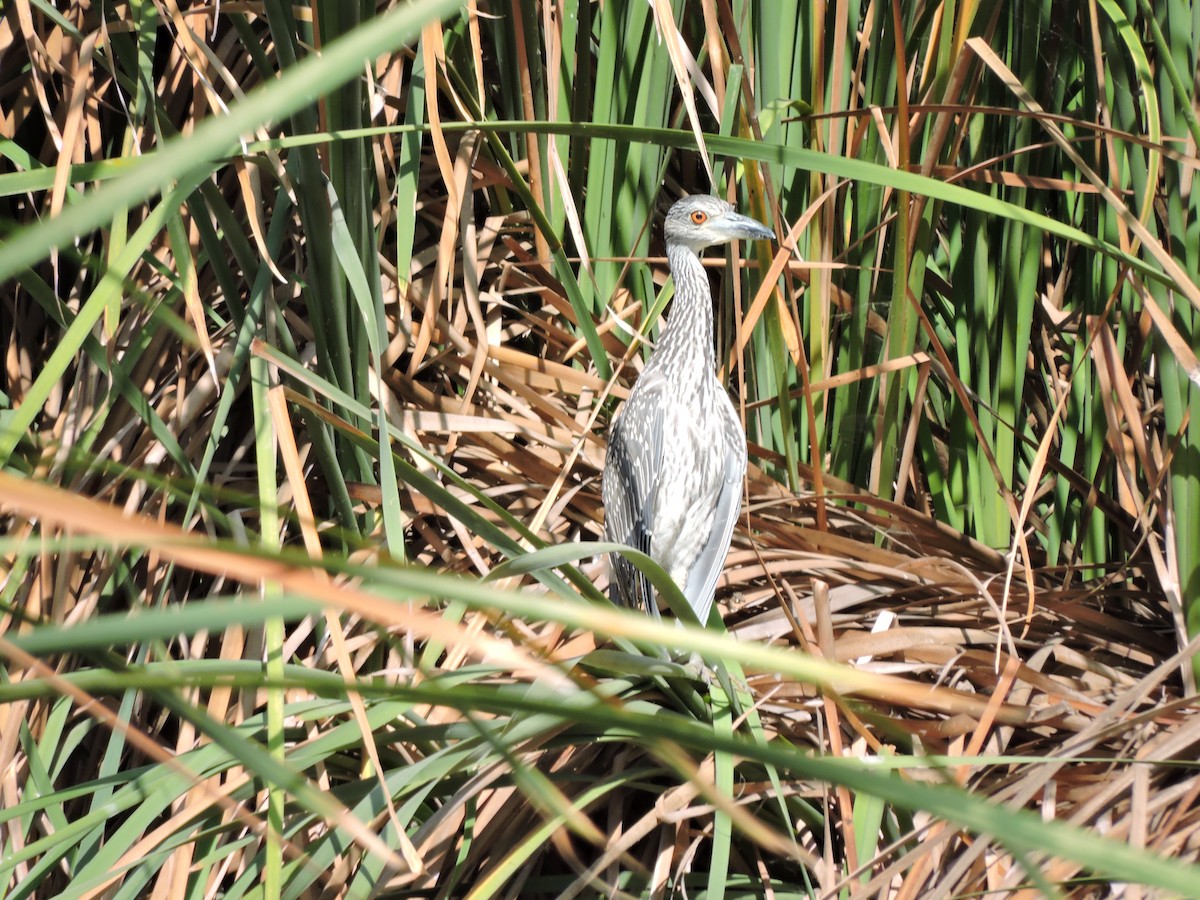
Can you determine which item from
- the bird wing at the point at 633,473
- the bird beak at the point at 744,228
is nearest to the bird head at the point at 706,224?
the bird beak at the point at 744,228

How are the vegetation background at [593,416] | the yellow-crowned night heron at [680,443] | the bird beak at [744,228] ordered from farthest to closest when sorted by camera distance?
1. the yellow-crowned night heron at [680,443]
2. the bird beak at [744,228]
3. the vegetation background at [593,416]

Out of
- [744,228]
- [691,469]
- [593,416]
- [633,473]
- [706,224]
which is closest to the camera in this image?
[593,416]

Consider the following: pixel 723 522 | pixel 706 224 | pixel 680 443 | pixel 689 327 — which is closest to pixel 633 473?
pixel 680 443

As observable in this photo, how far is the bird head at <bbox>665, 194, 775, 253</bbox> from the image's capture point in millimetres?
2223

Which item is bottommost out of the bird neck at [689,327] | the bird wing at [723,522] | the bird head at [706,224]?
the bird wing at [723,522]

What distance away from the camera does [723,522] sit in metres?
2.39

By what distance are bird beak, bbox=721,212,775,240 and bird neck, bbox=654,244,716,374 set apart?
322mm

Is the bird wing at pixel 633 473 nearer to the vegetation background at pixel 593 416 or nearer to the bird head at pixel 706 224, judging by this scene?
the vegetation background at pixel 593 416

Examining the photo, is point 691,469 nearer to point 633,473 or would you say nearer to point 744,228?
point 633,473

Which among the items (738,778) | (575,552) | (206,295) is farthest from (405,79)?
(738,778)

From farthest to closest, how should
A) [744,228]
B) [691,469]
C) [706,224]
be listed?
[691,469], [706,224], [744,228]

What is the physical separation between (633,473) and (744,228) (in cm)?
66

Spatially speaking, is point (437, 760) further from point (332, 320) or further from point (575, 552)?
point (332, 320)

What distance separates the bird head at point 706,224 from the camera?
2.22 metres
